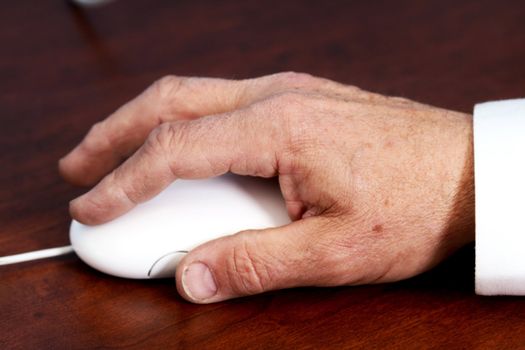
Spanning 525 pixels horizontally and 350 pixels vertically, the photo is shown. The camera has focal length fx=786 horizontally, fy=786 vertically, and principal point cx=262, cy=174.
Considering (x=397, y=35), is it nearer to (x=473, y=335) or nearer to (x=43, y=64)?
(x=43, y=64)

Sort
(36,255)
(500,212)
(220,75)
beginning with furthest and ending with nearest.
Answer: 1. (220,75)
2. (36,255)
3. (500,212)

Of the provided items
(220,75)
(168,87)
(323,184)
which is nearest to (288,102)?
(323,184)

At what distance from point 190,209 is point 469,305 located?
0.90 ft

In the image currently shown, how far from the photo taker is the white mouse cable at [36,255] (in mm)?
810

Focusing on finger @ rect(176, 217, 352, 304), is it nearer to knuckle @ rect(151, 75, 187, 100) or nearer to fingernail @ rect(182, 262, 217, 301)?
fingernail @ rect(182, 262, 217, 301)

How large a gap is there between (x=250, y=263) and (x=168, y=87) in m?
0.26

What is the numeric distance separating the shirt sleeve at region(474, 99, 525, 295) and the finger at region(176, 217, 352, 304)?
127 mm

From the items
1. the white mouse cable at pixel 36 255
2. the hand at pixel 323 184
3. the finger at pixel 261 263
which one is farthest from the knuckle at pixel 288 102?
the white mouse cable at pixel 36 255

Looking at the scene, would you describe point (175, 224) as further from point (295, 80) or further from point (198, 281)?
point (295, 80)

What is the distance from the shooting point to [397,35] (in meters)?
1.24

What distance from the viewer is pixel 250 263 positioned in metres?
0.70

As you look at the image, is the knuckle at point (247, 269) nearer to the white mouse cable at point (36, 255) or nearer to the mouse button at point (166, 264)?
the mouse button at point (166, 264)

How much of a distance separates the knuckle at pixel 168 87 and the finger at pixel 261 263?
0.21 metres

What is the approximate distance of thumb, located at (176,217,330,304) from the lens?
70 centimetres
